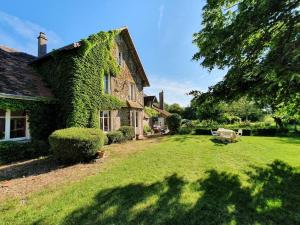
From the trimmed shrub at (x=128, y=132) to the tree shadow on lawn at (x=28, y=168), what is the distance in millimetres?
7727

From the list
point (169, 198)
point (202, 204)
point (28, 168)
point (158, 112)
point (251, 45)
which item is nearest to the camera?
point (202, 204)

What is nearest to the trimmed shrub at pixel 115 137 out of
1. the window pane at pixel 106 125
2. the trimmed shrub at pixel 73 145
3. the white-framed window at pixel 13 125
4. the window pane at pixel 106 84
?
the window pane at pixel 106 125

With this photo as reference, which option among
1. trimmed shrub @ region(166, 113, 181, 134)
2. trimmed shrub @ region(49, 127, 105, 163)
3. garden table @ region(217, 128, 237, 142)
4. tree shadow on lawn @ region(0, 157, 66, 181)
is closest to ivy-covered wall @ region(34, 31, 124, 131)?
tree shadow on lawn @ region(0, 157, 66, 181)

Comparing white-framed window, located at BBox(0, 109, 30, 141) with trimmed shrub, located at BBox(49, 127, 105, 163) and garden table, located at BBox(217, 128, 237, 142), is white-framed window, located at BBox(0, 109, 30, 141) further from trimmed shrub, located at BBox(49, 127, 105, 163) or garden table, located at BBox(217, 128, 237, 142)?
garden table, located at BBox(217, 128, 237, 142)

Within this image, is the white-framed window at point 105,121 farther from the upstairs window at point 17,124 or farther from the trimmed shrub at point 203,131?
the trimmed shrub at point 203,131

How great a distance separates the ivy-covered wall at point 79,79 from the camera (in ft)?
41.1

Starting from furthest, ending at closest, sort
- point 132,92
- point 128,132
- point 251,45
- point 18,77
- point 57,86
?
point 132,92
point 128,132
point 57,86
point 18,77
point 251,45

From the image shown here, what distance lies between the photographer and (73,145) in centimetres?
852

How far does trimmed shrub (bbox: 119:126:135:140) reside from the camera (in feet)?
55.7

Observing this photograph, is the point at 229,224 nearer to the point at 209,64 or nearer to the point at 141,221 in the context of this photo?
the point at 141,221

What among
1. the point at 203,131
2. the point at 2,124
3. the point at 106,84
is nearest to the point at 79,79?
the point at 106,84

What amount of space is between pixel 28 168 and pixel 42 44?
13109 mm

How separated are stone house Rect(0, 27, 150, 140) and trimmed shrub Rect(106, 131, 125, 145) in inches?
35.5

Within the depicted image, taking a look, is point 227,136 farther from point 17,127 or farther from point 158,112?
point 158,112
